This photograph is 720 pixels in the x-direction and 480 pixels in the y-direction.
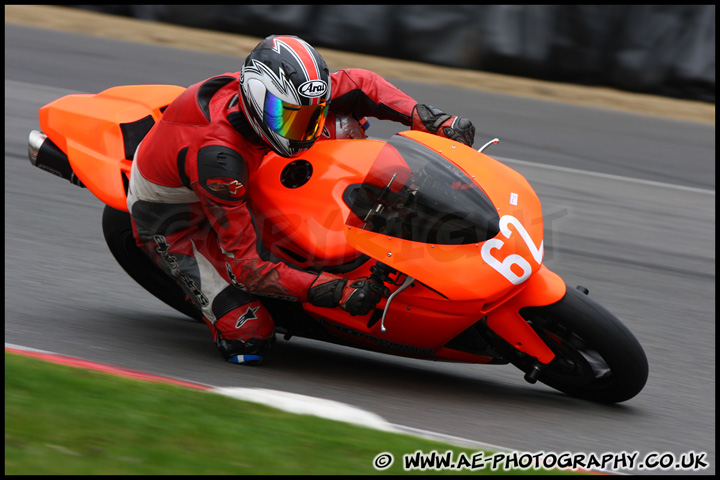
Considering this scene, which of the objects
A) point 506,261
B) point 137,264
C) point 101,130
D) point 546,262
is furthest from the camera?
point 137,264

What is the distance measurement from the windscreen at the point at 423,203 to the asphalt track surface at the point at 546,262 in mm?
465

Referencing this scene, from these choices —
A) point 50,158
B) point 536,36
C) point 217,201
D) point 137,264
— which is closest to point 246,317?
point 217,201

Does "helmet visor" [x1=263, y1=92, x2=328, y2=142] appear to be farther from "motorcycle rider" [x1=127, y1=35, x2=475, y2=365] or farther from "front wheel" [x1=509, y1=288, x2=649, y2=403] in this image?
"front wheel" [x1=509, y1=288, x2=649, y2=403]

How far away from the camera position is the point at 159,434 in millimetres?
3215

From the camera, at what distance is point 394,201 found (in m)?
3.92

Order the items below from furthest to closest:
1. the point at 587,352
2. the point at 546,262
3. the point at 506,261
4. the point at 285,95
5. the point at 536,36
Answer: the point at 536,36 < the point at 546,262 < the point at 587,352 < the point at 285,95 < the point at 506,261

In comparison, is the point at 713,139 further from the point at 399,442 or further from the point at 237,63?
the point at 399,442

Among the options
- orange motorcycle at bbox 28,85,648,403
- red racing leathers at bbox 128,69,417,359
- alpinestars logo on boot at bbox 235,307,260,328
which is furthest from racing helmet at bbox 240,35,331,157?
alpinestars logo on boot at bbox 235,307,260,328

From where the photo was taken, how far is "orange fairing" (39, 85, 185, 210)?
4.60 meters

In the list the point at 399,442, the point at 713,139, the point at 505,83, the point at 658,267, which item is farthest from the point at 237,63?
the point at 399,442

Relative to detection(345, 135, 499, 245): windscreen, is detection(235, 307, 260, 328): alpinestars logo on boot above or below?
below

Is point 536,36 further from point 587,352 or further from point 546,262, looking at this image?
point 587,352

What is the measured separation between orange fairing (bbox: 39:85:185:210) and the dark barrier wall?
23.5 feet

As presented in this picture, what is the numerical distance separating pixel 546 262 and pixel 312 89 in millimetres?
1339
